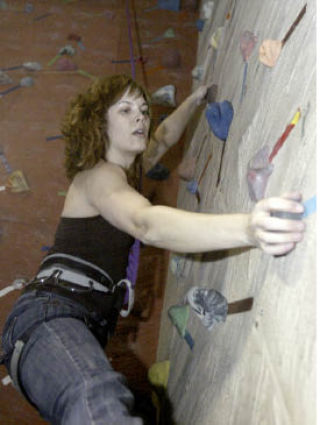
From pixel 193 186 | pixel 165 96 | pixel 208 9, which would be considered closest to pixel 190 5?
pixel 208 9

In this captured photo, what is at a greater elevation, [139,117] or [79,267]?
[139,117]

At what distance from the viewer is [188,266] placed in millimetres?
1572

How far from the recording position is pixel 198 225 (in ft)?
2.46

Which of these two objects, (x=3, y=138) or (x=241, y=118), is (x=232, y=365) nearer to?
(x=241, y=118)

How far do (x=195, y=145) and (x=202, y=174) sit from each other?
31 centimetres

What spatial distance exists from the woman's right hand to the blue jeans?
54cm

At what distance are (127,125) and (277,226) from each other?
865mm

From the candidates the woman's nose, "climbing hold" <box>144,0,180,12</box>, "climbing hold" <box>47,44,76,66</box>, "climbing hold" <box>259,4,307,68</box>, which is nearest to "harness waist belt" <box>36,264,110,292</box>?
the woman's nose

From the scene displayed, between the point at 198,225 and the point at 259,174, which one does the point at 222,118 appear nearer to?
the point at 259,174

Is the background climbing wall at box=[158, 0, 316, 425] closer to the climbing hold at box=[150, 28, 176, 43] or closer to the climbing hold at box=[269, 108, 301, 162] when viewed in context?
the climbing hold at box=[269, 108, 301, 162]

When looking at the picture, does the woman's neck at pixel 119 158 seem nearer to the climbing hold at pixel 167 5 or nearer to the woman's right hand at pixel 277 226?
the woman's right hand at pixel 277 226

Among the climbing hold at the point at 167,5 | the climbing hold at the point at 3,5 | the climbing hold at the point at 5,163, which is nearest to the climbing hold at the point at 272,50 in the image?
the climbing hold at the point at 5,163

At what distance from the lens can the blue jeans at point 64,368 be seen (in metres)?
0.92

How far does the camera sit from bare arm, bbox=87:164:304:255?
0.61m
